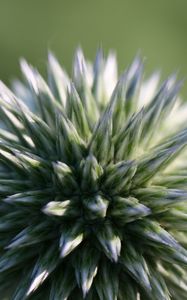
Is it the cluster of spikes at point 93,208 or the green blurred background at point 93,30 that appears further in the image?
the green blurred background at point 93,30

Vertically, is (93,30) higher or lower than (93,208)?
higher

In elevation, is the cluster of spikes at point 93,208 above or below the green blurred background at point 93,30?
below

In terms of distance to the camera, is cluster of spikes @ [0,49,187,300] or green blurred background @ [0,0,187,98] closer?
cluster of spikes @ [0,49,187,300]

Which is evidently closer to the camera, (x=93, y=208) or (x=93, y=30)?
(x=93, y=208)

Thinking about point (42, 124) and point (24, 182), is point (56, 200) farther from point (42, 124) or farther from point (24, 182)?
point (42, 124)
